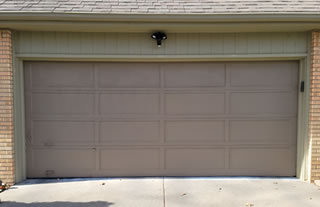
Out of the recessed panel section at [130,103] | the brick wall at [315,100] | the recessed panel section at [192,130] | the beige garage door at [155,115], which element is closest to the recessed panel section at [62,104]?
the beige garage door at [155,115]

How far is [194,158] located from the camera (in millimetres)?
5219

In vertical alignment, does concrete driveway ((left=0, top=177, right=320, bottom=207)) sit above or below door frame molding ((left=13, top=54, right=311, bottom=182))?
below

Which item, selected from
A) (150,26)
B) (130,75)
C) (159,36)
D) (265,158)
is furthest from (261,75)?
(130,75)

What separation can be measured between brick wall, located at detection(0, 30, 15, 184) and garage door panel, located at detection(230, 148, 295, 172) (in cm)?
393

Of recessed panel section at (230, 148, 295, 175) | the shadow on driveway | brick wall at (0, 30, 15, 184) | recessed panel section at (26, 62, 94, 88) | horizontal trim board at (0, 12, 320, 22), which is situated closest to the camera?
the shadow on driveway

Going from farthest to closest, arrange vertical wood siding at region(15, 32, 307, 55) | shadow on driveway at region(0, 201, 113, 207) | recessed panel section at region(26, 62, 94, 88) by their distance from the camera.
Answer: recessed panel section at region(26, 62, 94, 88) < vertical wood siding at region(15, 32, 307, 55) < shadow on driveway at region(0, 201, 113, 207)

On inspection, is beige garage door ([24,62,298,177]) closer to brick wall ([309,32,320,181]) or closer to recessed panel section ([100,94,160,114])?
recessed panel section ([100,94,160,114])

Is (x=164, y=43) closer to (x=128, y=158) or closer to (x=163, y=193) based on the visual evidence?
(x=128, y=158)

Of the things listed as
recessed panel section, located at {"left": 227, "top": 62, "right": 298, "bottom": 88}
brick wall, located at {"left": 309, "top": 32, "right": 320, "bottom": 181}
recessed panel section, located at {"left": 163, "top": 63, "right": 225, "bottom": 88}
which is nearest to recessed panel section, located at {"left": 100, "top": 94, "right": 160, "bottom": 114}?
recessed panel section, located at {"left": 163, "top": 63, "right": 225, "bottom": 88}

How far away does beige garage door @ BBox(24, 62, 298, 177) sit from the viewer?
5.13 m

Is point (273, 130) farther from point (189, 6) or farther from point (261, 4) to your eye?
point (189, 6)

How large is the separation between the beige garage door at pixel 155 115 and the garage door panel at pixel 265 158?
19mm

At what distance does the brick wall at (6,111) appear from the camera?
187 inches

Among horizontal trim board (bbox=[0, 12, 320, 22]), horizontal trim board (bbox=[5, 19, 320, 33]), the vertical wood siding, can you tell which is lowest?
the vertical wood siding
